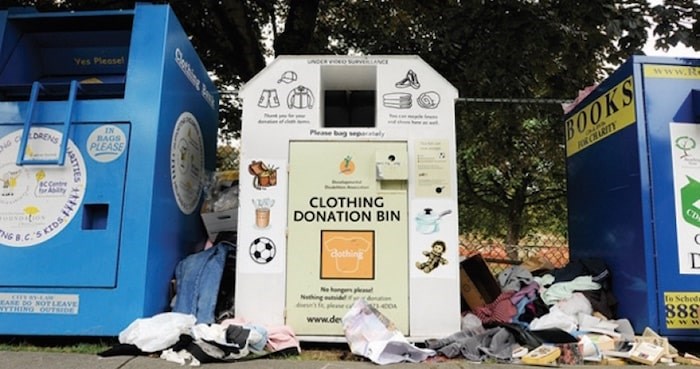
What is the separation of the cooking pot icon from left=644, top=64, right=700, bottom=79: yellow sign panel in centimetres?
153

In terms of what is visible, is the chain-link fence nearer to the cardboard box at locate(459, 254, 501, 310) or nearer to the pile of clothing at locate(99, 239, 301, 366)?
the cardboard box at locate(459, 254, 501, 310)

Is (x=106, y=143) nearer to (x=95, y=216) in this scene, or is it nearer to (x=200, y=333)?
(x=95, y=216)

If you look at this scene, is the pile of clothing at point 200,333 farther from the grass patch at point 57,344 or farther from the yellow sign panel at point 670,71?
the yellow sign panel at point 670,71

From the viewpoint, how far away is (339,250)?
3010 millimetres

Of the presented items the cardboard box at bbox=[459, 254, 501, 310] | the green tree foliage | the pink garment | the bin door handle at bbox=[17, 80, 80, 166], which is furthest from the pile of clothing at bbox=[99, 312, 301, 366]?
the green tree foliage

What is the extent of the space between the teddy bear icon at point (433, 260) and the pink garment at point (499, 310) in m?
0.60

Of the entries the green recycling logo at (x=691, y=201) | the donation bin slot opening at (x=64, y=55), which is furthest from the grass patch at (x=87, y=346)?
the green recycling logo at (x=691, y=201)

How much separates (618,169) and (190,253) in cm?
301

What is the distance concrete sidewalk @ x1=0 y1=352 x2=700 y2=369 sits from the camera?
91.2 inches

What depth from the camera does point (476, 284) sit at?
12.3ft

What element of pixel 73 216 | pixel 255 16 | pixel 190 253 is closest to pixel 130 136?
pixel 73 216

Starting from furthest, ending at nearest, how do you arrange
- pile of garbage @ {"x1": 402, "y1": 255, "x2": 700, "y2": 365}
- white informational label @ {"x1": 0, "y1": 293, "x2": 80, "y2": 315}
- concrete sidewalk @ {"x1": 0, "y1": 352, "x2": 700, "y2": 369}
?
white informational label @ {"x1": 0, "y1": 293, "x2": 80, "y2": 315} < pile of garbage @ {"x1": 402, "y1": 255, "x2": 700, "y2": 365} < concrete sidewalk @ {"x1": 0, "y1": 352, "x2": 700, "y2": 369}

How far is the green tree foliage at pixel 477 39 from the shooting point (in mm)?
4422

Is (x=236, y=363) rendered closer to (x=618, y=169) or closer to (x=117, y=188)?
(x=117, y=188)
